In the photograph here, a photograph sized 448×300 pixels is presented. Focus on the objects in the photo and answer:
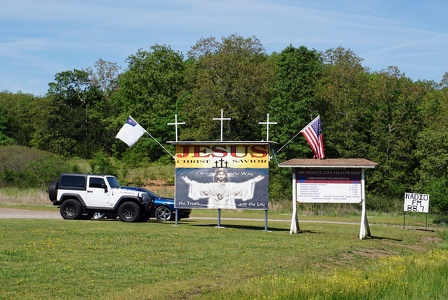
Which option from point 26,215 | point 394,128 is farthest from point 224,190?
point 394,128

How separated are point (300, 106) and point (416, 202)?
1321 inches

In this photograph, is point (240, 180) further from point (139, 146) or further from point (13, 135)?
point (13, 135)

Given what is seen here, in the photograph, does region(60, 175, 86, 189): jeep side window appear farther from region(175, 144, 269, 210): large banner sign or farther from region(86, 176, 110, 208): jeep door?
region(175, 144, 269, 210): large banner sign

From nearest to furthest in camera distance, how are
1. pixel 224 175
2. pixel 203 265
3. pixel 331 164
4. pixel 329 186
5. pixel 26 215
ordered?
pixel 203 265 < pixel 331 164 < pixel 329 186 < pixel 224 175 < pixel 26 215

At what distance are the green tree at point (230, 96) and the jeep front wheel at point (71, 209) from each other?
3728 cm

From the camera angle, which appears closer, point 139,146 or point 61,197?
point 61,197

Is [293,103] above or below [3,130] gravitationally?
above

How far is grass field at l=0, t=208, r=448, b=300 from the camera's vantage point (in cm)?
1519

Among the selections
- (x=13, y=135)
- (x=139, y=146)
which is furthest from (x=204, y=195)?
(x=13, y=135)

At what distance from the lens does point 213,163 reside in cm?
3130

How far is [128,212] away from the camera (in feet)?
111

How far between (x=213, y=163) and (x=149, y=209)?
460 cm

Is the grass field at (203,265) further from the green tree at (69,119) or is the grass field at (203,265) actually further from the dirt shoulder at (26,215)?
the green tree at (69,119)

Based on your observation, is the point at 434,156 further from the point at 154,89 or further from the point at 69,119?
the point at 69,119
